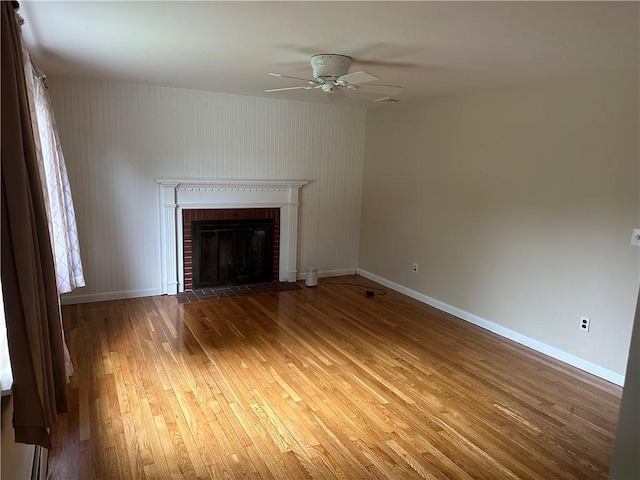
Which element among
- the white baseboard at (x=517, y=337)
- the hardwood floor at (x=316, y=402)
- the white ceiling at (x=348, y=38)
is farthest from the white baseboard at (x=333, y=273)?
the white ceiling at (x=348, y=38)

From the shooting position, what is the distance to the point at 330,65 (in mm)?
3055

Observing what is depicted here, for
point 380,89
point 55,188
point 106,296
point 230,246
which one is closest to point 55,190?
point 55,188

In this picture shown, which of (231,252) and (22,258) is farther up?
(22,258)

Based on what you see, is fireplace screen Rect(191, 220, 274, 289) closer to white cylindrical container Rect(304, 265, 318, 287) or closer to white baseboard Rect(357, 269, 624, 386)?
white cylindrical container Rect(304, 265, 318, 287)

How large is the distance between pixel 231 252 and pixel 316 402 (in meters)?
2.85

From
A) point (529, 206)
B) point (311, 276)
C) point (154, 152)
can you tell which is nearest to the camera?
point (529, 206)

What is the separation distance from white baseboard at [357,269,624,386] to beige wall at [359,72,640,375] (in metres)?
0.04

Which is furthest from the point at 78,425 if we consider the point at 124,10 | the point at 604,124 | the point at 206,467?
the point at 604,124

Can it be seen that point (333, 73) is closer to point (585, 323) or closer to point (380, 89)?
point (380, 89)

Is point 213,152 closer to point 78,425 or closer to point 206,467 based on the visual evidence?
point 78,425

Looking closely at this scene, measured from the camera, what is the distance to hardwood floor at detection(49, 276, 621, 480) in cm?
236

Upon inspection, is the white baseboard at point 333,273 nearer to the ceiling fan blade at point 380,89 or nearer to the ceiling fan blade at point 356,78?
the ceiling fan blade at point 380,89

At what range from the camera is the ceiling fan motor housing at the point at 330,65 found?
3.02m

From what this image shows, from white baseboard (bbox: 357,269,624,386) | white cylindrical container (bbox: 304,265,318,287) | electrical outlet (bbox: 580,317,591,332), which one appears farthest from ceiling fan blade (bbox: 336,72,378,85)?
white cylindrical container (bbox: 304,265,318,287)
